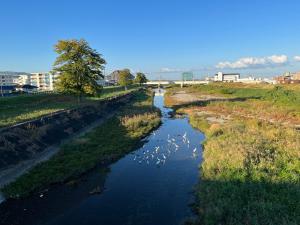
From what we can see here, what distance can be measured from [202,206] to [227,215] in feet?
8.20

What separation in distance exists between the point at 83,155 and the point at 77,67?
2938cm

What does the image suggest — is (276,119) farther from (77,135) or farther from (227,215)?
(227,215)

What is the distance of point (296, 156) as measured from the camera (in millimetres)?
25125

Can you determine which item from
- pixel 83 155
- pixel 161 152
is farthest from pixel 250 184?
pixel 83 155

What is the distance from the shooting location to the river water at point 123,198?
62.1 ft

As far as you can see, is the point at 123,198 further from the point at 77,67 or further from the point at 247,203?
the point at 77,67

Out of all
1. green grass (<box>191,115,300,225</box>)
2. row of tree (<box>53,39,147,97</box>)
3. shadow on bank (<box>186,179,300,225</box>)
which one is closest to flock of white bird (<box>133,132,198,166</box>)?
green grass (<box>191,115,300,225</box>)

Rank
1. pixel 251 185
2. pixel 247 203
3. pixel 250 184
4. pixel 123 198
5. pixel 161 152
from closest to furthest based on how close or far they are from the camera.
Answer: pixel 247 203 → pixel 251 185 → pixel 250 184 → pixel 123 198 → pixel 161 152

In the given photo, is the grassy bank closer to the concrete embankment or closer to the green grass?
the concrete embankment

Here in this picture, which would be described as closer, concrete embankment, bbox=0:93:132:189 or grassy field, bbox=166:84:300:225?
grassy field, bbox=166:84:300:225

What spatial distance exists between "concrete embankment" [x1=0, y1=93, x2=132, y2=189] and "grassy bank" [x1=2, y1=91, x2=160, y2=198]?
116cm

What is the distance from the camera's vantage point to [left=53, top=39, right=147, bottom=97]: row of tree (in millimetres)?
58031

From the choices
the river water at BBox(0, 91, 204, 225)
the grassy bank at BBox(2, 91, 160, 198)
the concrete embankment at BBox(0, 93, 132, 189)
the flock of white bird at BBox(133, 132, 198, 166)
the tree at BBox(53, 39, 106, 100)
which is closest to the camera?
the river water at BBox(0, 91, 204, 225)

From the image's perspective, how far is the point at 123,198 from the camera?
21.8 meters
